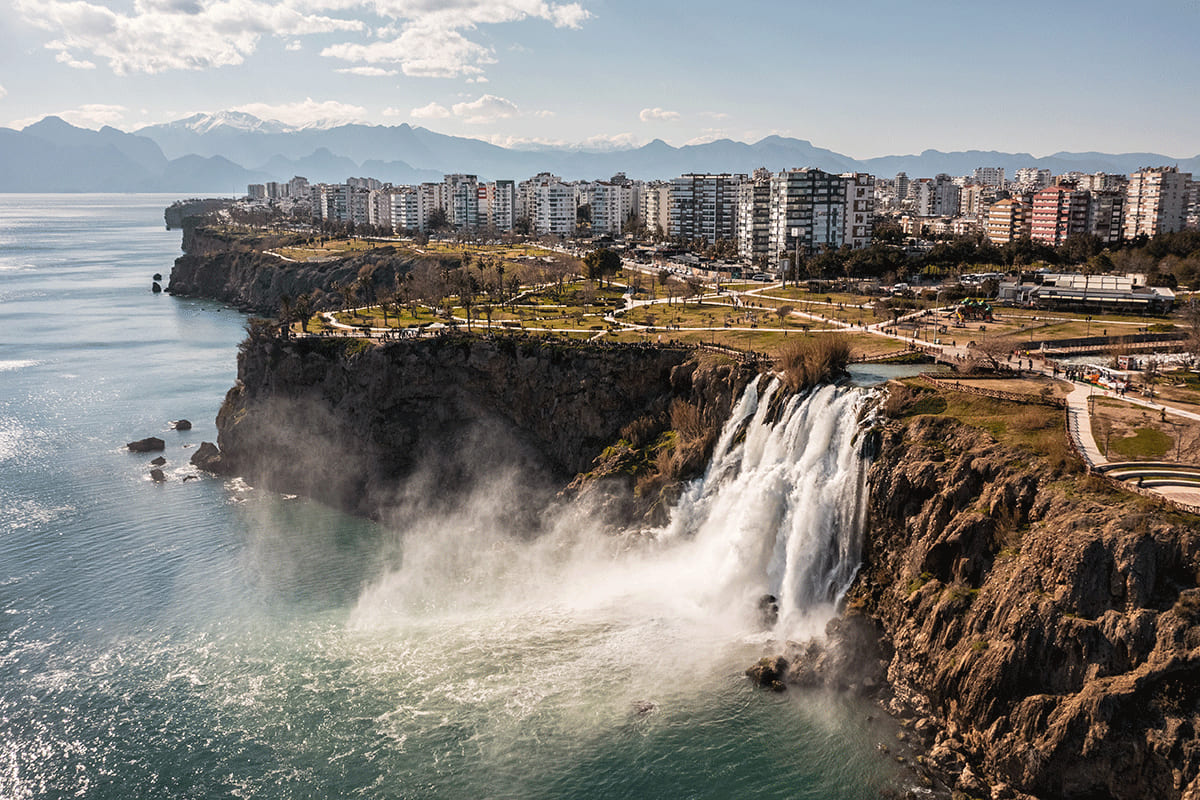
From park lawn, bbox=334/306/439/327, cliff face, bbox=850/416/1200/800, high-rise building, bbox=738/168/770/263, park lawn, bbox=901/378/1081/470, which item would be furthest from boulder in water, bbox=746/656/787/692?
high-rise building, bbox=738/168/770/263

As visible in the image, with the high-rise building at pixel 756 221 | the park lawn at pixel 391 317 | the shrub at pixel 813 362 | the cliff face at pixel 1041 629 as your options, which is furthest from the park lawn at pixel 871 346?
the high-rise building at pixel 756 221

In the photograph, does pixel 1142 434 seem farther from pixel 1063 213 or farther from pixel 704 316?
pixel 1063 213

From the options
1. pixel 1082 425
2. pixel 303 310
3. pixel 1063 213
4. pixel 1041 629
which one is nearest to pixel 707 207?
pixel 1063 213

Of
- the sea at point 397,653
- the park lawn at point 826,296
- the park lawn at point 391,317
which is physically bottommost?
the sea at point 397,653

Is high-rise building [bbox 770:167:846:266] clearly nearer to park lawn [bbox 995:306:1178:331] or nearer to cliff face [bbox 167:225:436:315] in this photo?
park lawn [bbox 995:306:1178:331]

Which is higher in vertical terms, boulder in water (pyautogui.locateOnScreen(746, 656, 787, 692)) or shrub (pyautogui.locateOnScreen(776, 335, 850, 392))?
shrub (pyautogui.locateOnScreen(776, 335, 850, 392))

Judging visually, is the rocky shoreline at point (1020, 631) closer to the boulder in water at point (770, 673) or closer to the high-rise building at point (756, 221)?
the boulder in water at point (770, 673)
